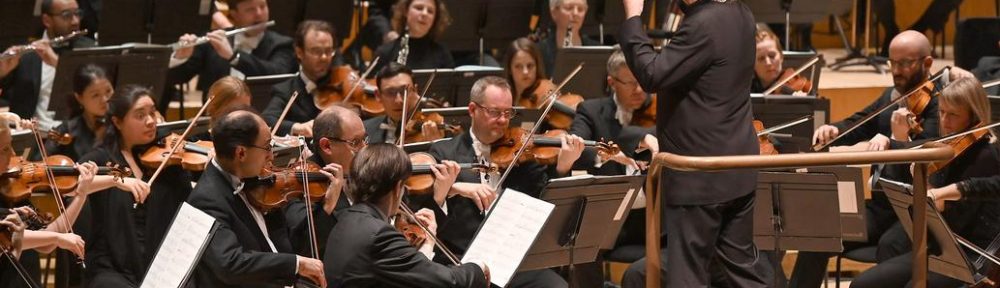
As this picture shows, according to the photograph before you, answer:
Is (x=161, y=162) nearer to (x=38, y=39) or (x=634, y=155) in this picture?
(x=634, y=155)

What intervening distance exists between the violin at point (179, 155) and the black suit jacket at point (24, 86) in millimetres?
1732

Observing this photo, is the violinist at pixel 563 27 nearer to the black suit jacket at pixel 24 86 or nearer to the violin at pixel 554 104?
the violin at pixel 554 104

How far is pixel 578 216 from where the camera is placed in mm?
4438

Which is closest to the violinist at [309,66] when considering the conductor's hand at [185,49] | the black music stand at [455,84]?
the black music stand at [455,84]

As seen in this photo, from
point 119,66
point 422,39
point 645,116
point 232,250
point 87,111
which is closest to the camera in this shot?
point 232,250

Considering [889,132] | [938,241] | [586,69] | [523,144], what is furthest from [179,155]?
[889,132]

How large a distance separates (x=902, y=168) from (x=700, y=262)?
189 cm

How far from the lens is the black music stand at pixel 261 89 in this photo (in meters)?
6.06

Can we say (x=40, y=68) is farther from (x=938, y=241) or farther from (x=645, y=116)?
(x=938, y=241)

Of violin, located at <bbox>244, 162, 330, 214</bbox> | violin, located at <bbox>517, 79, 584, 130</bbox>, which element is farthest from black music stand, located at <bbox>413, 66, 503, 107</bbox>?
violin, located at <bbox>244, 162, 330, 214</bbox>

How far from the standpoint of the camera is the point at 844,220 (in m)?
4.80

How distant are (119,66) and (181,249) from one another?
Answer: 2653 mm

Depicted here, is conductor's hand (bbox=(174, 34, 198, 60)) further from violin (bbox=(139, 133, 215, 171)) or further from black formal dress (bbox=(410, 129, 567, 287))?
black formal dress (bbox=(410, 129, 567, 287))

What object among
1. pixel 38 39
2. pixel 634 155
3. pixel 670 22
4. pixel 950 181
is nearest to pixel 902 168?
pixel 950 181
